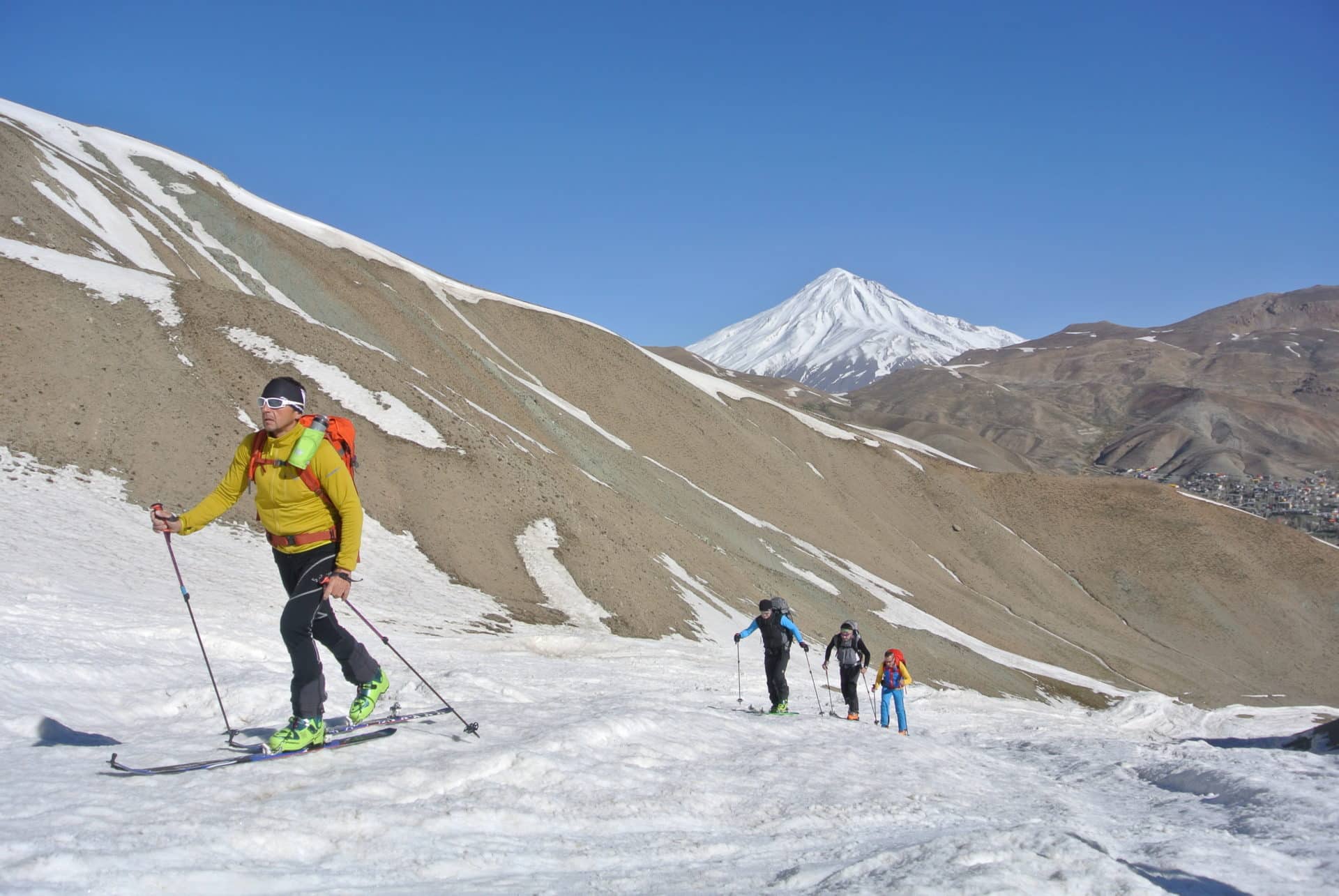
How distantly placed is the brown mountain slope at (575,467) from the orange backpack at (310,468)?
13992mm

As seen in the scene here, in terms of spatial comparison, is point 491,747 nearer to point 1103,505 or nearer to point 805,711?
point 805,711

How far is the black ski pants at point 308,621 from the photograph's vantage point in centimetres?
740

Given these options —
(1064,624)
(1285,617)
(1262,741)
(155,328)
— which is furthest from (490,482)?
(1285,617)

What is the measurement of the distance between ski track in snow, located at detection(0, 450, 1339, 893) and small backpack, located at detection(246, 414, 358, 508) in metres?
2.12

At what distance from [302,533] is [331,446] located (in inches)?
28.3

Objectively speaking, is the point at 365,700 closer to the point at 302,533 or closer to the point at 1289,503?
the point at 302,533

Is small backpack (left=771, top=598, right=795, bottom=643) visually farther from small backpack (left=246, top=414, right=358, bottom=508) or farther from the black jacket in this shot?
small backpack (left=246, top=414, right=358, bottom=508)

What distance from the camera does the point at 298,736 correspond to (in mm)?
7500

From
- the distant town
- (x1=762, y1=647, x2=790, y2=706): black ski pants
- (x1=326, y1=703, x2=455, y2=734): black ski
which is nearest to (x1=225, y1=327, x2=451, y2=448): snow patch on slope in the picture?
(x1=762, y1=647, x2=790, y2=706): black ski pants

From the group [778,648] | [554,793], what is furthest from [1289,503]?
[554,793]

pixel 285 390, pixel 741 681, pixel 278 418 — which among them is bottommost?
pixel 741 681

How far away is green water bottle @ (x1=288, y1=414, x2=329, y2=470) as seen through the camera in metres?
7.12

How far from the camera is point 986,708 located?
25.0 metres

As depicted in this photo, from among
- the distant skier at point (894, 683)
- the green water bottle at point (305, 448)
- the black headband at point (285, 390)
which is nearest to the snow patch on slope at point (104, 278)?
the distant skier at point (894, 683)
